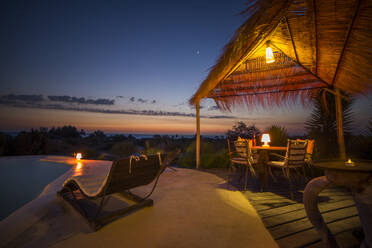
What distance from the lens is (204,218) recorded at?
2.08 metres

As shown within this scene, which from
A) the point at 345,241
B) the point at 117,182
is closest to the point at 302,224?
the point at 345,241

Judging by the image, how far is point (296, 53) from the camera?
11.2 feet

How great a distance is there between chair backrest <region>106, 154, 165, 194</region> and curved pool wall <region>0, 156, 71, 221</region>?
2720mm

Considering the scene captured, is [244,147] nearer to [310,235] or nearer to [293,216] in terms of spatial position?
[293,216]

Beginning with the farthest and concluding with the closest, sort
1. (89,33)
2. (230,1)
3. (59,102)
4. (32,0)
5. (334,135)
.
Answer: (59,102) < (89,33) < (32,0) < (230,1) < (334,135)

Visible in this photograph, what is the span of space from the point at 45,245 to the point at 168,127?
15.0 m

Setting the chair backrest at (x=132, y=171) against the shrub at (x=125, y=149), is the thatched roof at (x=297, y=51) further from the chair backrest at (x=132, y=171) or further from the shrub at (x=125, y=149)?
the shrub at (x=125, y=149)

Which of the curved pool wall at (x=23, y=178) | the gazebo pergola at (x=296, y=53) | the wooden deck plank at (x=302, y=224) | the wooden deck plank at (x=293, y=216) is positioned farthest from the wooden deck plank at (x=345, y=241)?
the curved pool wall at (x=23, y=178)

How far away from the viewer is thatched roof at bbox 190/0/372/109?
6.63ft

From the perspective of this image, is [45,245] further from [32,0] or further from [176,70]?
[176,70]

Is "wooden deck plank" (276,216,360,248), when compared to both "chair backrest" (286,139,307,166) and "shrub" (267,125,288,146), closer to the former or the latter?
"chair backrest" (286,139,307,166)

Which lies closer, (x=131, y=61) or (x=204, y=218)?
(x=204, y=218)

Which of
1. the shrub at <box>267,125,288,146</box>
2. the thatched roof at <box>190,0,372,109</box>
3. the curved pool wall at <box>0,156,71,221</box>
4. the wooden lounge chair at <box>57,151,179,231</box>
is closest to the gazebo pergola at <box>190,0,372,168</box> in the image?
the thatched roof at <box>190,0,372,109</box>

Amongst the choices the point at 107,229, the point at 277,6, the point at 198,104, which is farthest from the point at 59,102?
the point at 277,6
